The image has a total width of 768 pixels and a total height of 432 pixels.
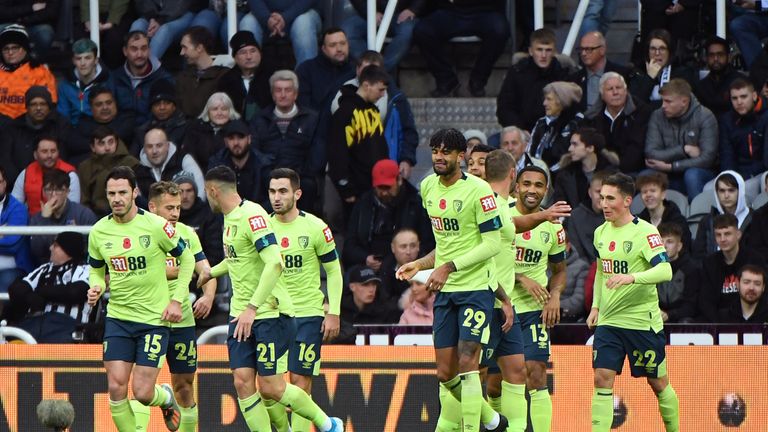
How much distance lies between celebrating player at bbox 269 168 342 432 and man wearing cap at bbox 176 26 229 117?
521 centimetres

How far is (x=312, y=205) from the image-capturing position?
18.7 m

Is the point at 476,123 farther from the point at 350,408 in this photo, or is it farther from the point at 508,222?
the point at 508,222

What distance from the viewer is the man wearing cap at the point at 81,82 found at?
19891mm

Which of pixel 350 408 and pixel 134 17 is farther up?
pixel 134 17

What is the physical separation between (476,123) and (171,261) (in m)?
6.02

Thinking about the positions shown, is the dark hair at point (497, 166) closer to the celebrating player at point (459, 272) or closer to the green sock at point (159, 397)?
the celebrating player at point (459, 272)

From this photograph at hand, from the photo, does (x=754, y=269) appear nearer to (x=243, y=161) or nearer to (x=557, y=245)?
(x=557, y=245)

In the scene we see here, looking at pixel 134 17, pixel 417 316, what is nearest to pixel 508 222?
pixel 417 316

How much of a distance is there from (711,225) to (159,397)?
6541 millimetres

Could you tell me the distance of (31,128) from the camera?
1955 cm

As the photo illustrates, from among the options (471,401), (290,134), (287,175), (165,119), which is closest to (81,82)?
(165,119)

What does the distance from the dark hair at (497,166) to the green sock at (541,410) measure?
205cm

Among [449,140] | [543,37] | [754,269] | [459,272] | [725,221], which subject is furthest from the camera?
[543,37]

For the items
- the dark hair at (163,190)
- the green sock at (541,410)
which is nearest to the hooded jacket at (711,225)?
the green sock at (541,410)
